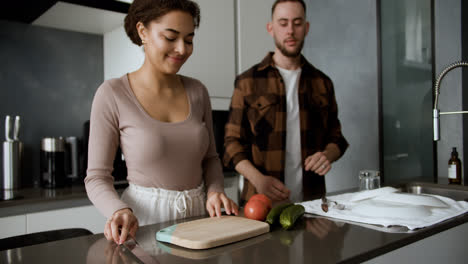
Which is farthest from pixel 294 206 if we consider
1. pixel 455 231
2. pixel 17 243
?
pixel 17 243

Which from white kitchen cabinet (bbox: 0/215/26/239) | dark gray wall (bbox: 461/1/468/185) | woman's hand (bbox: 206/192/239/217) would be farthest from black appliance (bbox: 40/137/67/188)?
dark gray wall (bbox: 461/1/468/185)

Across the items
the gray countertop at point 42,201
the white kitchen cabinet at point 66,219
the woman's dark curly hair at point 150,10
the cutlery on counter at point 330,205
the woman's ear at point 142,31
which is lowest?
the white kitchen cabinet at point 66,219

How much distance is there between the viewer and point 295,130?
183 centimetres

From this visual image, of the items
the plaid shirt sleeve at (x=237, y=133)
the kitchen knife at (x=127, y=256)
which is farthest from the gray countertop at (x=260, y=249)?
the plaid shirt sleeve at (x=237, y=133)

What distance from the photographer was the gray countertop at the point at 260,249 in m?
0.73

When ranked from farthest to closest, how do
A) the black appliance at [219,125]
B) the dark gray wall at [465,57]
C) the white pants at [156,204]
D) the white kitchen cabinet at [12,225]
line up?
1. the black appliance at [219,125]
2. the dark gray wall at [465,57]
3. the white kitchen cabinet at [12,225]
4. the white pants at [156,204]

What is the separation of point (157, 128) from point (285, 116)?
2.64 feet

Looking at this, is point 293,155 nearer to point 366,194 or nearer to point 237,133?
point 237,133

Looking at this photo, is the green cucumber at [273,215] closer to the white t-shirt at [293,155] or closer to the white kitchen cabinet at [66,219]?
the white t-shirt at [293,155]

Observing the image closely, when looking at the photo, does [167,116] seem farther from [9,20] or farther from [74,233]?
[9,20]

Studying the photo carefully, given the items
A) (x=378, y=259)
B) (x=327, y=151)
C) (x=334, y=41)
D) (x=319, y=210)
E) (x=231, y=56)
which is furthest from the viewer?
(x=334, y=41)

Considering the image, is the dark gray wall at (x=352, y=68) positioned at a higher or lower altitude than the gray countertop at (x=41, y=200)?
higher

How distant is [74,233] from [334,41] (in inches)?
104

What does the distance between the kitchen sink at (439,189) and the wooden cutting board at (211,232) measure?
0.95 m
